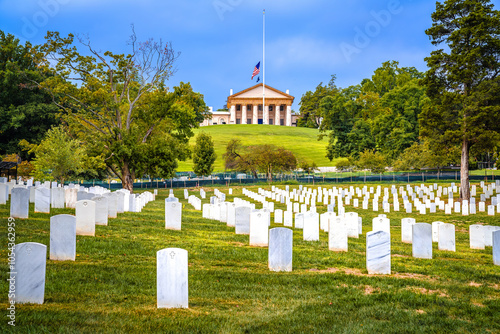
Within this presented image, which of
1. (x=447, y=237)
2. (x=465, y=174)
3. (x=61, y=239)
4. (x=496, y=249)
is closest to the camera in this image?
(x=61, y=239)

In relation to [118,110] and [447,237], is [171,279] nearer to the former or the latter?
[447,237]

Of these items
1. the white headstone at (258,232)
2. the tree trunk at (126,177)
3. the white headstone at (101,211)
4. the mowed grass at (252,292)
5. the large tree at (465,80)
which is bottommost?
the mowed grass at (252,292)

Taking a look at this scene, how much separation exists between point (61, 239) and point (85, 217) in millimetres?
2555

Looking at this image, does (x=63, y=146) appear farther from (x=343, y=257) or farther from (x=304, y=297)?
(x=304, y=297)

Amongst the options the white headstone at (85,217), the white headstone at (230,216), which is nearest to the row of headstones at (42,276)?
the white headstone at (85,217)

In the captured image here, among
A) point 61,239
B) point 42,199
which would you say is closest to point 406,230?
point 61,239

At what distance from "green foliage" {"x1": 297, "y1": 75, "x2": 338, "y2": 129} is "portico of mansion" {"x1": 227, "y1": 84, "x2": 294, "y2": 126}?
4.46 m

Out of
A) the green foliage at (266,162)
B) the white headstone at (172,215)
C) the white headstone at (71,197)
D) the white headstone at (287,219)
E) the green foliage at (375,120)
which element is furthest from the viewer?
the green foliage at (375,120)

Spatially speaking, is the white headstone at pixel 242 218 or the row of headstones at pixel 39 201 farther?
the white headstone at pixel 242 218

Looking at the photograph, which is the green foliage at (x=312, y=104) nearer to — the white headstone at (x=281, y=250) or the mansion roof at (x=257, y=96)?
the mansion roof at (x=257, y=96)

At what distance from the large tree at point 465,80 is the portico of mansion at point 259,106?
290ft

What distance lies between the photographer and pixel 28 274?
230 inches

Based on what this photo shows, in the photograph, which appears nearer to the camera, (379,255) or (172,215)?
(379,255)

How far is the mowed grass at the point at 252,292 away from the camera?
541 cm
